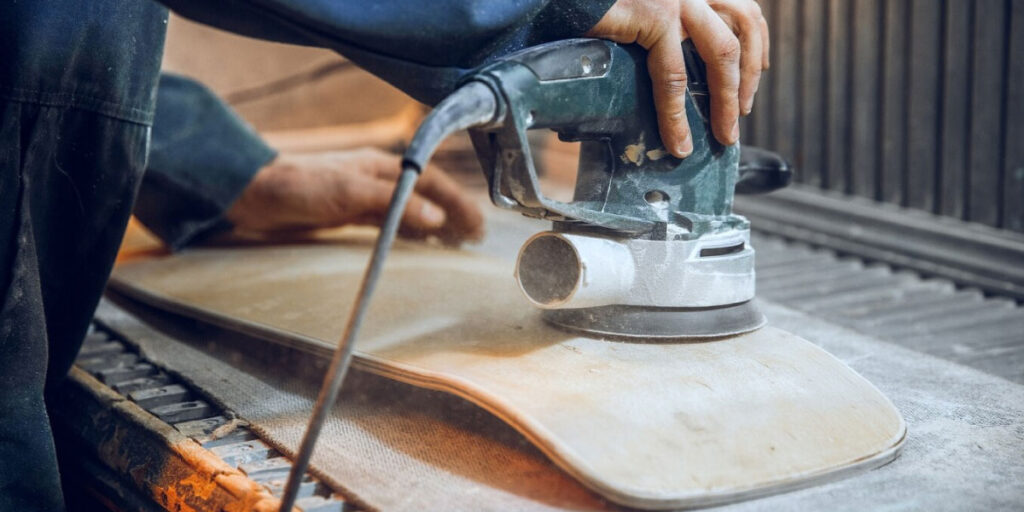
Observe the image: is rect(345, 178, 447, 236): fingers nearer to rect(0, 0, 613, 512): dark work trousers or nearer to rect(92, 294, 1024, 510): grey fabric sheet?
rect(92, 294, 1024, 510): grey fabric sheet

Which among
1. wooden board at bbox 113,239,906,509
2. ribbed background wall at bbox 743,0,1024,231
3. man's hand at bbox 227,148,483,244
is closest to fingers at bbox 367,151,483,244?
man's hand at bbox 227,148,483,244

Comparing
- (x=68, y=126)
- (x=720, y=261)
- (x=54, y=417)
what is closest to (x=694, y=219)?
(x=720, y=261)


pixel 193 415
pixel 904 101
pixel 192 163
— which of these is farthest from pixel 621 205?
pixel 904 101

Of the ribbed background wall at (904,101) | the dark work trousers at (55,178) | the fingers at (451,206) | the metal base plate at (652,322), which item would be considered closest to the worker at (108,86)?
the dark work trousers at (55,178)

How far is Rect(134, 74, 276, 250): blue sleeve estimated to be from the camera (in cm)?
152

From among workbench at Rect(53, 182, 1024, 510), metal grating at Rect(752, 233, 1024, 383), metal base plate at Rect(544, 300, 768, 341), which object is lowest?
metal grating at Rect(752, 233, 1024, 383)

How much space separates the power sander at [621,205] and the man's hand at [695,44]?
13 mm

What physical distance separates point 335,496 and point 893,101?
52.0 inches

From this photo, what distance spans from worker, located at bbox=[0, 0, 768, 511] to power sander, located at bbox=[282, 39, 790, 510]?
0.08ft

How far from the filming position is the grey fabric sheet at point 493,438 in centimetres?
79

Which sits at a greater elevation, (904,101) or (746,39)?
(746,39)

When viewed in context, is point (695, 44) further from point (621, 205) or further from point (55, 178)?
point (55, 178)

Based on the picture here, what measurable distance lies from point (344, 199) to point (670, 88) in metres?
0.74

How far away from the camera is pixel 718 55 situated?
93 cm
